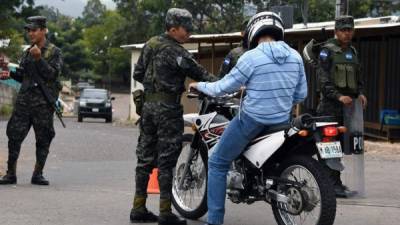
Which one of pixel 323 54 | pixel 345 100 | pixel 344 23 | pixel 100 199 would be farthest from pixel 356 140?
pixel 100 199

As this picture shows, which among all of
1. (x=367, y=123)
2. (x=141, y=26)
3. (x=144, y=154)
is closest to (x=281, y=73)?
(x=144, y=154)

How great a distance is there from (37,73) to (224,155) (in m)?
3.54

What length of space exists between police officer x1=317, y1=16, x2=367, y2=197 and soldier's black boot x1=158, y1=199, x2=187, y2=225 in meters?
2.33

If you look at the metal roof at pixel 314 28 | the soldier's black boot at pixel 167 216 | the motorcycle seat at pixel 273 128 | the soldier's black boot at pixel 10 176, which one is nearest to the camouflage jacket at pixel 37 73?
the soldier's black boot at pixel 10 176

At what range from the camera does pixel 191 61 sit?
20.4ft

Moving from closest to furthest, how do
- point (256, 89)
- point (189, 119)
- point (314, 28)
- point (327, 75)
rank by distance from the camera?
point (256, 89) < point (189, 119) < point (327, 75) < point (314, 28)

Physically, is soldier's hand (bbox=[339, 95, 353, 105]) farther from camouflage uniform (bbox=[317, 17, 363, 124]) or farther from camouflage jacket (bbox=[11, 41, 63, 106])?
camouflage jacket (bbox=[11, 41, 63, 106])

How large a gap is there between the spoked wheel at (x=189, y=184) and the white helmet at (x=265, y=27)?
4.56 ft

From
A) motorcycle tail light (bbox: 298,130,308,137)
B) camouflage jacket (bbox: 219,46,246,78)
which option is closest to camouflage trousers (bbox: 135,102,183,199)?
motorcycle tail light (bbox: 298,130,308,137)

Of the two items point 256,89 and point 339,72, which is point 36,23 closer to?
point 339,72

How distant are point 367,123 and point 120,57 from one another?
70236 millimetres

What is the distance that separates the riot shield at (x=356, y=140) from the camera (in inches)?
309

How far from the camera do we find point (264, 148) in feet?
18.9

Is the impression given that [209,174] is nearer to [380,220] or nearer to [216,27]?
[380,220]
